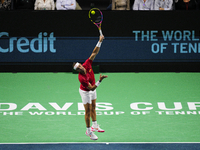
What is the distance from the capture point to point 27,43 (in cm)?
1379

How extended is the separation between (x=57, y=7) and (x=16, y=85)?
3.46 metres

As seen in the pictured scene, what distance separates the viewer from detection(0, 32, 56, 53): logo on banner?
541 inches

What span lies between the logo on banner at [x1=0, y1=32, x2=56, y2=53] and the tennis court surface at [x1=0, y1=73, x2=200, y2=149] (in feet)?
3.00

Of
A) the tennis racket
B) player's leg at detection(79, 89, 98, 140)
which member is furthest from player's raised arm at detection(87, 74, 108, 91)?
the tennis racket

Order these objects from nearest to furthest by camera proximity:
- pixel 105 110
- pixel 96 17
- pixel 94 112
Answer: pixel 94 112
pixel 96 17
pixel 105 110

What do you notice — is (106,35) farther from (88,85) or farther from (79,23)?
(88,85)

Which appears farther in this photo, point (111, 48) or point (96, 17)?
point (111, 48)

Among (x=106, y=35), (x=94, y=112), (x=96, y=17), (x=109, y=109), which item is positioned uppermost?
(x=96, y=17)

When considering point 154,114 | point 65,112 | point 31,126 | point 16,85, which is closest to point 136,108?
point 154,114

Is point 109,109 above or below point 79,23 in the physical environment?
below

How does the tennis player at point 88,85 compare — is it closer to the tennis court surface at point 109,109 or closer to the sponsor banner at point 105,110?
the tennis court surface at point 109,109

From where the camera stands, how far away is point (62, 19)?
45.3 ft

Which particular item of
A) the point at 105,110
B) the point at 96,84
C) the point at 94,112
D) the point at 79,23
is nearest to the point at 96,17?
the point at 105,110

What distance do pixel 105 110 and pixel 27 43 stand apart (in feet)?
18.1
